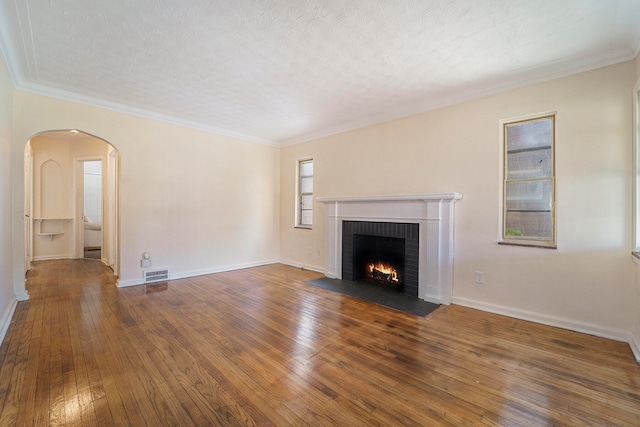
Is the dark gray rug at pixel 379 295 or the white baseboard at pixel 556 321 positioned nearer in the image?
the white baseboard at pixel 556 321

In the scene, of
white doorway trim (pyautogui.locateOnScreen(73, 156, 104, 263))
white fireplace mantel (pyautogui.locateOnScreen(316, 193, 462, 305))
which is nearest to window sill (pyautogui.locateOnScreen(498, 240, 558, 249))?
white fireplace mantel (pyautogui.locateOnScreen(316, 193, 462, 305))

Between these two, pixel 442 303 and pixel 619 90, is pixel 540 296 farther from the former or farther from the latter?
pixel 619 90

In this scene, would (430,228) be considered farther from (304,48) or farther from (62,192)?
(62,192)

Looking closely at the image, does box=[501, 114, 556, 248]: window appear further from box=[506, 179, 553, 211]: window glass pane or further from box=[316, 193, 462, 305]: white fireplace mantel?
box=[316, 193, 462, 305]: white fireplace mantel

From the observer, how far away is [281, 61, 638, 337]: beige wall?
258 centimetres

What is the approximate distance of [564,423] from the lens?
155 centimetres

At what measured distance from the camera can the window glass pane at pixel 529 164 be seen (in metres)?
2.99

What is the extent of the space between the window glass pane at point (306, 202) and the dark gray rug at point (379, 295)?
168 cm

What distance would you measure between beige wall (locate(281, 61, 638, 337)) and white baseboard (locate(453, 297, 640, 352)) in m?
0.01

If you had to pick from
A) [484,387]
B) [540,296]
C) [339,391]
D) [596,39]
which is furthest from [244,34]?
[540,296]

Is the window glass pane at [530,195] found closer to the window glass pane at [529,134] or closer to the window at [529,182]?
the window at [529,182]

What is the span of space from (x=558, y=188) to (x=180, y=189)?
528 cm

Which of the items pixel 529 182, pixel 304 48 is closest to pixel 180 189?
pixel 304 48

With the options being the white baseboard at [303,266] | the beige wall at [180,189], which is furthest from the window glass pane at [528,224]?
the beige wall at [180,189]
